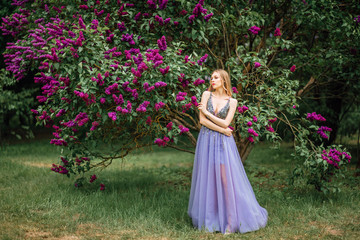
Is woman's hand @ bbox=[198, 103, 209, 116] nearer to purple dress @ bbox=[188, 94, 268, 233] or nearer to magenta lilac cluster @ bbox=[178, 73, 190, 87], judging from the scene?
purple dress @ bbox=[188, 94, 268, 233]

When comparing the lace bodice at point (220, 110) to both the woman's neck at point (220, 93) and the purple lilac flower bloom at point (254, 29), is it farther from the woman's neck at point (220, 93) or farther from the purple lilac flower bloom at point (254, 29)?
the purple lilac flower bloom at point (254, 29)

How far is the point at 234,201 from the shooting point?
3.96 m

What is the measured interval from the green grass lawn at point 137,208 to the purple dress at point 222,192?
0.45 feet

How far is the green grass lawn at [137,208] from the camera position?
13.0ft

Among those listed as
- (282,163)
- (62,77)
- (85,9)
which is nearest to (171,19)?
(85,9)

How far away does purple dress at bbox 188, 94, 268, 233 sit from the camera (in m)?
3.97

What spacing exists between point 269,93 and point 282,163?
4.58 metres

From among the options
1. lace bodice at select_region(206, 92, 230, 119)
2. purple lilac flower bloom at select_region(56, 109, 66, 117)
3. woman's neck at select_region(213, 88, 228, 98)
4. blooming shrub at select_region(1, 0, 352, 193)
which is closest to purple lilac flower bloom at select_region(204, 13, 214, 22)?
blooming shrub at select_region(1, 0, 352, 193)

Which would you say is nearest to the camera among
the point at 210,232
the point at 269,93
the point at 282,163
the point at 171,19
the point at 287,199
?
the point at 210,232

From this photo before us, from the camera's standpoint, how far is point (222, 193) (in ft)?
13.1

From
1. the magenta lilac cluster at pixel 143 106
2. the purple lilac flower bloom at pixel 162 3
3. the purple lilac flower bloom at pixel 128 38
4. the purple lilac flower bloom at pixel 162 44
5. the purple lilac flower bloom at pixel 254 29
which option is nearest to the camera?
the magenta lilac cluster at pixel 143 106

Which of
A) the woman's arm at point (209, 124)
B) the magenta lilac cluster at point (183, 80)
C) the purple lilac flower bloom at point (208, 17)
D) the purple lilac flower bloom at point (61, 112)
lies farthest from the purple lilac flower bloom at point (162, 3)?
the purple lilac flower bloom at point (61, 112)

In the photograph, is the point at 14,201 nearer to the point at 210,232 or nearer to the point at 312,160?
the point at 210,232

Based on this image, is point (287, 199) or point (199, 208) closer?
point (199, 208)
